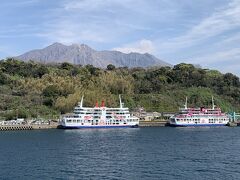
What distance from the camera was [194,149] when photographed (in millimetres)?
58938

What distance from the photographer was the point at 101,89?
127 meters

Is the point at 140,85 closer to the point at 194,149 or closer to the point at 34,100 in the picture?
the point at 34,100

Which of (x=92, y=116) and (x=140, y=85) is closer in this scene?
(x=92, y=116)

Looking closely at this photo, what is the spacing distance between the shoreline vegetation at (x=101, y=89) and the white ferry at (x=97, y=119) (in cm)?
1363

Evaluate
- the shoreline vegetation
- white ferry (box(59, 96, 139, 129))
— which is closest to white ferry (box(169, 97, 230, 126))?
white ferry (box(59, 96, 139, 129))

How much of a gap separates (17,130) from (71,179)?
59.3 metres

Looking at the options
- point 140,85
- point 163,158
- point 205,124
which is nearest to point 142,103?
point 140,85

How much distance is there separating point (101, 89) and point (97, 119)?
28571mm

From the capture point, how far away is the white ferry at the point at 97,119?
317ft

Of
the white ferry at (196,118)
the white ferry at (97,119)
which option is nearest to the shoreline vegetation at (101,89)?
the white ferry at (97,119)

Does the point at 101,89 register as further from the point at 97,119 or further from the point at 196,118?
the point at 196,118

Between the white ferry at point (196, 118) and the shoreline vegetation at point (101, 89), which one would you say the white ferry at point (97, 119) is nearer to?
the white ferry at point (196, 118)

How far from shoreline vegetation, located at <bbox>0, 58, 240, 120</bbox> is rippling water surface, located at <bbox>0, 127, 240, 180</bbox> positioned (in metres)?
42.7

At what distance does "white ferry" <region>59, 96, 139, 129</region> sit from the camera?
96500 mm
